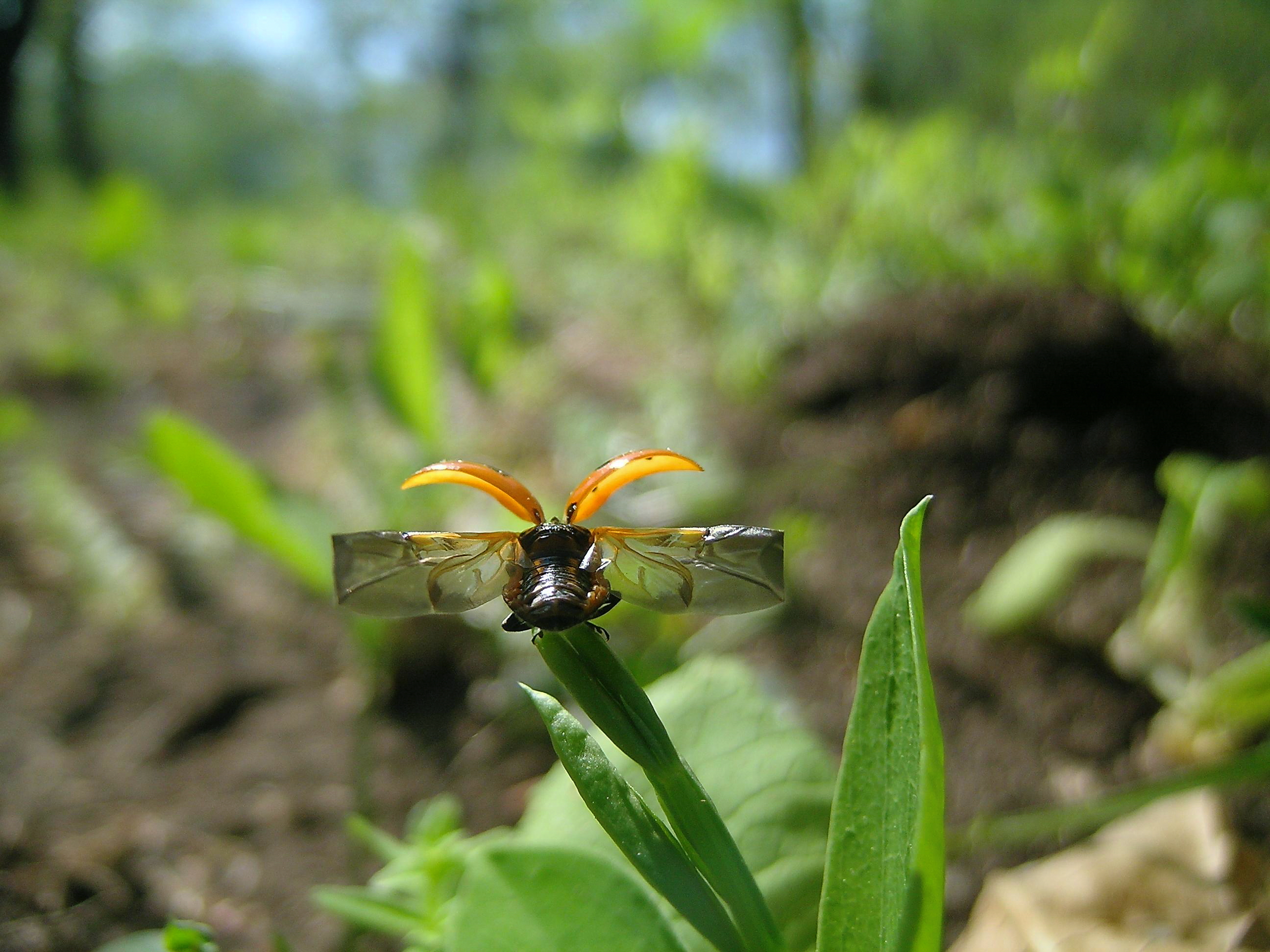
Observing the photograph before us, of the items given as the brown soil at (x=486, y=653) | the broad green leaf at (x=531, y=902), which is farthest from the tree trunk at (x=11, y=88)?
the broad green leaf at (x=531, y=902)

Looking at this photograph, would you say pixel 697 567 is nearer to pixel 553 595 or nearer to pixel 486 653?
pixel 553 595

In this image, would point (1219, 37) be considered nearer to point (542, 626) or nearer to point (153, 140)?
point (542, 626)

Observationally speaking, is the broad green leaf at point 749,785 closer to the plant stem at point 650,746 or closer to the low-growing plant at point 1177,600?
the plant stem at point 650,746

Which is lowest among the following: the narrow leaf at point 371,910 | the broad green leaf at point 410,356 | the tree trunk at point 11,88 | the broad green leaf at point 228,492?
the narrow leaf at point 371,910

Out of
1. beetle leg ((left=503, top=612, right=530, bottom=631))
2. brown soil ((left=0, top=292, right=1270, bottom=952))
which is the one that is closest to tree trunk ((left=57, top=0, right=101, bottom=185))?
brown soil ((left=0, top=292, right=1270, bottom=952))

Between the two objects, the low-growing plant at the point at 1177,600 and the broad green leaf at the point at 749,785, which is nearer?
the broad green leaf at the point at 749,785
